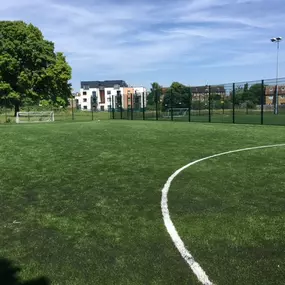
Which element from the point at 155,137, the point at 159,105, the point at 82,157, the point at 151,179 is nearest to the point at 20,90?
the point at 159,105

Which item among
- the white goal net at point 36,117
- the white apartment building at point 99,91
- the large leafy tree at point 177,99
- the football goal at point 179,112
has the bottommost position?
the white goal net at point 36,117

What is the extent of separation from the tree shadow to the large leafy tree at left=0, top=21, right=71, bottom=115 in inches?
1951

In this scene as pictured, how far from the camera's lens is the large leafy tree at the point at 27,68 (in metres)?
51.7

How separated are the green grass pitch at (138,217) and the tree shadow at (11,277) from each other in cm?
9

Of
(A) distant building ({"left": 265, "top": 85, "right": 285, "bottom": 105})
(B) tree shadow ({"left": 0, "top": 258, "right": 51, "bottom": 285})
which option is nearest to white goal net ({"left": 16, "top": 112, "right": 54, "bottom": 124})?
(A) distant building ({"left": 265, "top": 85, "right": 285, "bottom": 105})

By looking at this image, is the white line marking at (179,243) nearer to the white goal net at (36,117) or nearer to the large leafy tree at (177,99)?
the large leafy tree at (177,99)

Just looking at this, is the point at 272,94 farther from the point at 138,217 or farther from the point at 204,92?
the point at 138,217

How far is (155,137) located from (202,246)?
38.7ft

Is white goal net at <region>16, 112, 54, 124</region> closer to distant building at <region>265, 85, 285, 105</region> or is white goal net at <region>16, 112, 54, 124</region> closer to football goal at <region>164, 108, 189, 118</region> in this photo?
football goal at <region>164, 108, 189, 118</region>

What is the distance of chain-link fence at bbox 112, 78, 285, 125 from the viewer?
2810 centimetres

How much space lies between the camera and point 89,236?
4.98 metres

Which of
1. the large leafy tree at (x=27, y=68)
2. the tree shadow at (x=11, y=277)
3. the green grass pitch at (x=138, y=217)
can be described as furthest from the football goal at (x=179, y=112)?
the tree shadow at (x=11, y=277)

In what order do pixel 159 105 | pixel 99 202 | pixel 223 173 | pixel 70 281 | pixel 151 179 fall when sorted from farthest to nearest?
pixel 159 105, pixel 223 173, pixel 151 179, pixel 99 202, pixel 70 281

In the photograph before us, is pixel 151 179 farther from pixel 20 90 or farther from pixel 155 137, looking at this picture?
pixel 20 90
